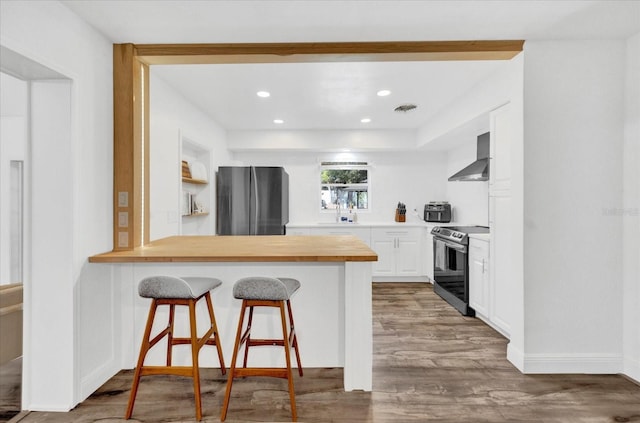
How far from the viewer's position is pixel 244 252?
7.25ft

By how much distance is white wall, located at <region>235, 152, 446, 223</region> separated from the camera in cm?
571

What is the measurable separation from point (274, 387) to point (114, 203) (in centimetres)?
168

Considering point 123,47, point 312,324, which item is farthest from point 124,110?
point 312,324

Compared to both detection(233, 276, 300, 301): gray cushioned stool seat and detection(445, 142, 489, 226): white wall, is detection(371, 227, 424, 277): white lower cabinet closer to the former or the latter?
detection(445, 142, 489, 226): white wall

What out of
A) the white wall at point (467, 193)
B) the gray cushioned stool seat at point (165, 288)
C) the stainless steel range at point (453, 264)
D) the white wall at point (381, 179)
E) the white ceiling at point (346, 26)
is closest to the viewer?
the gray cushioned stool seat at point (165, 288)

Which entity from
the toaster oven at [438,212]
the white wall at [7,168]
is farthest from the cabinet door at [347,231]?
the white wall at [7,168]

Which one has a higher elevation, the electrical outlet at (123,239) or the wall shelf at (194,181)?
the wall shelf at (194,181)

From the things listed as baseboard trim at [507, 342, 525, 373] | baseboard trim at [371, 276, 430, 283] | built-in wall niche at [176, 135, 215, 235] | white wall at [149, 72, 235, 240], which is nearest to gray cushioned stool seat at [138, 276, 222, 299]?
white wall at [149, 72, 235, 240]

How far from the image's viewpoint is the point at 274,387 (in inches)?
86.3

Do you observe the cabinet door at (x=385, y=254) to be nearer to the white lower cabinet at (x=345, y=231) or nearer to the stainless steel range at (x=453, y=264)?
the white lower cabinet at (x=345, y=231)

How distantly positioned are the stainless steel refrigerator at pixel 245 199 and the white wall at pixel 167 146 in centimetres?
60

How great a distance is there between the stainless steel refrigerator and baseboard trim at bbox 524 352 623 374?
3.24m

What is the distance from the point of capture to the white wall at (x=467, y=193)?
4.50 m

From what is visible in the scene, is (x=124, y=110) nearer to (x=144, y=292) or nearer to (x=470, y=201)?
(x=144, y=292)
